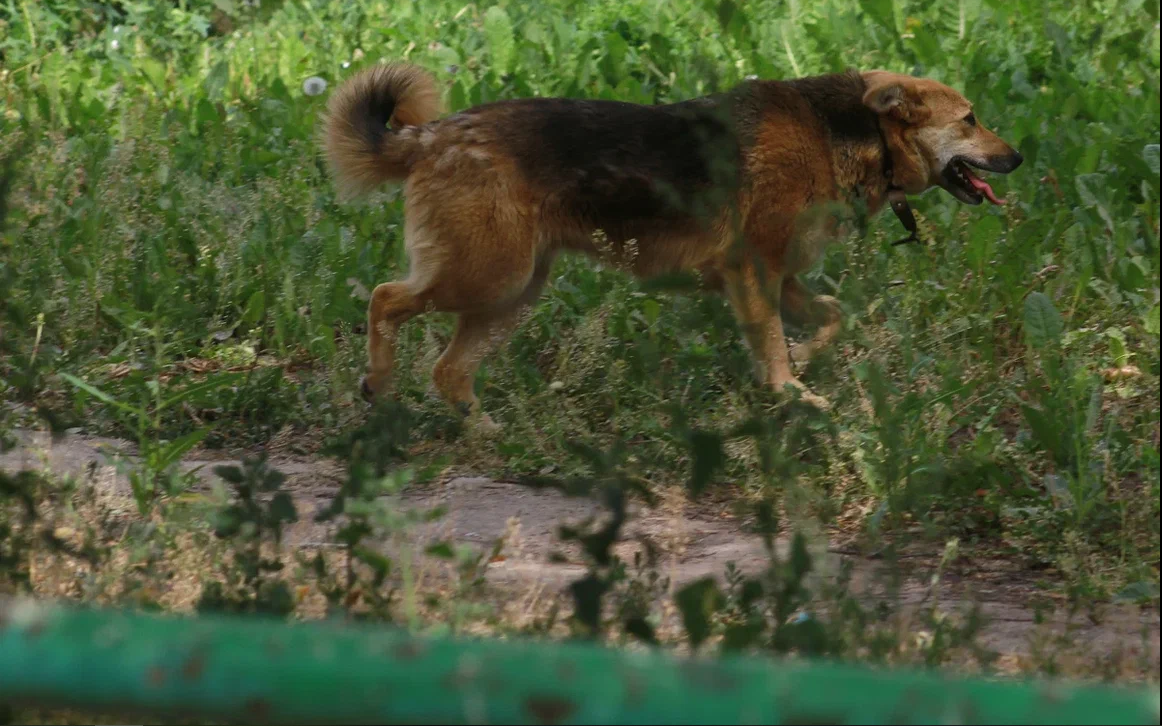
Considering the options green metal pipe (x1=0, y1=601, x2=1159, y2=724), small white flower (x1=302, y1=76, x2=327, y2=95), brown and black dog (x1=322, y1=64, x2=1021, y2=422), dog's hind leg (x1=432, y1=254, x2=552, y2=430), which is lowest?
green metal pipe (x1=0, y1=601, x2=1159, y2=724)

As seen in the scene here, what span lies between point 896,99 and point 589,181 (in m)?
1.23

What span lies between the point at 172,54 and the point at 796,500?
7.75m

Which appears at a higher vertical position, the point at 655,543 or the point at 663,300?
the point at 663,300

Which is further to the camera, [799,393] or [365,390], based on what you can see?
[365,390]

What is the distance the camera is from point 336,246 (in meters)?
5.85

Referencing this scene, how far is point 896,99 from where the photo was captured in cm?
543

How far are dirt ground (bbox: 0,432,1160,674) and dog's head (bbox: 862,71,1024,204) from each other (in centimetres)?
174

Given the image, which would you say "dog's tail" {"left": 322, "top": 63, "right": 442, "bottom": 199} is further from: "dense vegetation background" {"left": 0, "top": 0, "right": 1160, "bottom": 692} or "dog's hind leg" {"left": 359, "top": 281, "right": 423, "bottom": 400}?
"dense vegetation background" {"left": 0, "top": 0, "right": 1160, "bottom": 692}

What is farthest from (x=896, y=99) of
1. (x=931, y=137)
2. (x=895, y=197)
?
(x=895, y=197)

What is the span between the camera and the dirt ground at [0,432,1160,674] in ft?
10.4

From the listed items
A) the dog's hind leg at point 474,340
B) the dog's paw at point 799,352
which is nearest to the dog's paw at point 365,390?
the dog's hind leg at point 474,340

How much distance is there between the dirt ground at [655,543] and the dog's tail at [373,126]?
98 centimetres

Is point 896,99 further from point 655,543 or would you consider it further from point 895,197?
point 655,543

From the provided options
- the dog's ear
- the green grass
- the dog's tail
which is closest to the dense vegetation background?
the green grass
